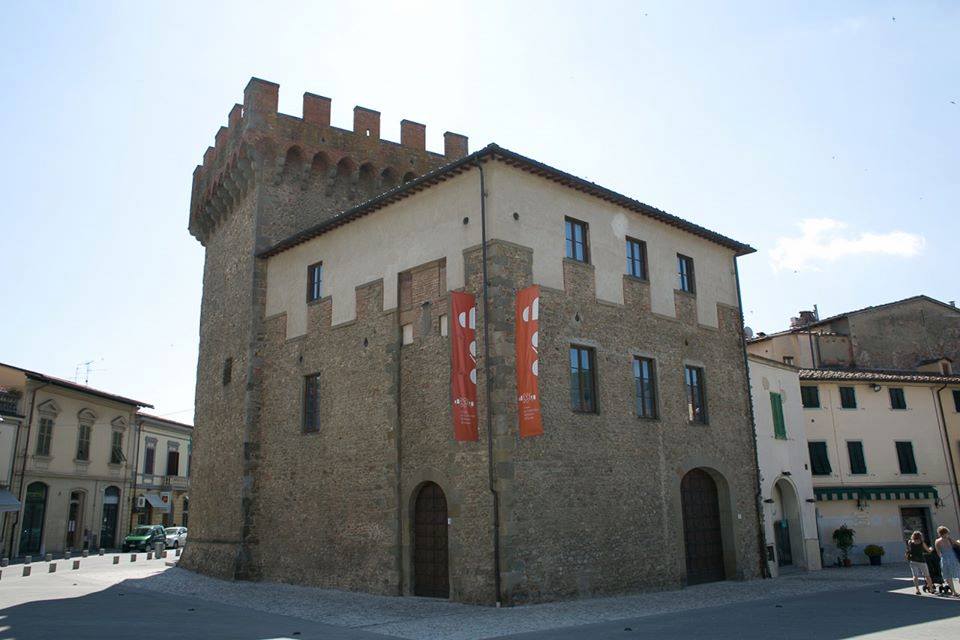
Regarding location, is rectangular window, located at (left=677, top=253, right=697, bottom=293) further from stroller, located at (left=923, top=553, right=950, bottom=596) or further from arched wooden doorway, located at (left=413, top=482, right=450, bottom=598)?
arched wooden doorway, located at (left=413, top=482, right=450, bottom=598)

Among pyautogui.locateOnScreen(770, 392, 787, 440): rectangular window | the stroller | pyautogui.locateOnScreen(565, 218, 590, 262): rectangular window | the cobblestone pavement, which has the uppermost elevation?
pyautogui.locateOnScreen(565, 218, 590, 262): rectangular window

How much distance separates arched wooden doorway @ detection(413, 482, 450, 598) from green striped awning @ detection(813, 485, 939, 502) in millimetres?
17505

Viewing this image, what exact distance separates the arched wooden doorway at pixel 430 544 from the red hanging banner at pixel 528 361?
9.53 ft

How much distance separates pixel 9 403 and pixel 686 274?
28.5 meters

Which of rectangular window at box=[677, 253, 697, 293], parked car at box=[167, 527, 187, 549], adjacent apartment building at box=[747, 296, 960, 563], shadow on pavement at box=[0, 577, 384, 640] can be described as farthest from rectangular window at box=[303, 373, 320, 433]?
parked car at box=[167, 527, 187, 549]

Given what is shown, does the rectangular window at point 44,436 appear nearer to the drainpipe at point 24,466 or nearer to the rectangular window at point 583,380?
the drainpipe at point 24,466

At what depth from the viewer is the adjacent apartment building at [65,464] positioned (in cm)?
3183

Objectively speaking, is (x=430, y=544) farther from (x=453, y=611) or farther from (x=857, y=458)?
(x=857, y=458)

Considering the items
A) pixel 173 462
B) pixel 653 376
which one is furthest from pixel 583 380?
pixel 173 462

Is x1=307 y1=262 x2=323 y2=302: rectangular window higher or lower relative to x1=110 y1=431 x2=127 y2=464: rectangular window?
higher

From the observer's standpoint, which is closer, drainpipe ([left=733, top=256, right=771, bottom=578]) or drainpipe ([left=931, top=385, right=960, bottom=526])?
drainpipe ([left=733, top=256, right=771, bottom=578])

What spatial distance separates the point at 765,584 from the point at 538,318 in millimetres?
9720

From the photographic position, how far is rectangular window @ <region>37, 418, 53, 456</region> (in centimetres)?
3344

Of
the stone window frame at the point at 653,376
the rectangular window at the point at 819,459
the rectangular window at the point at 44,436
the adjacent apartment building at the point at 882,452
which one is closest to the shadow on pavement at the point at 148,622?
the stone window frame at the point at 653,376
